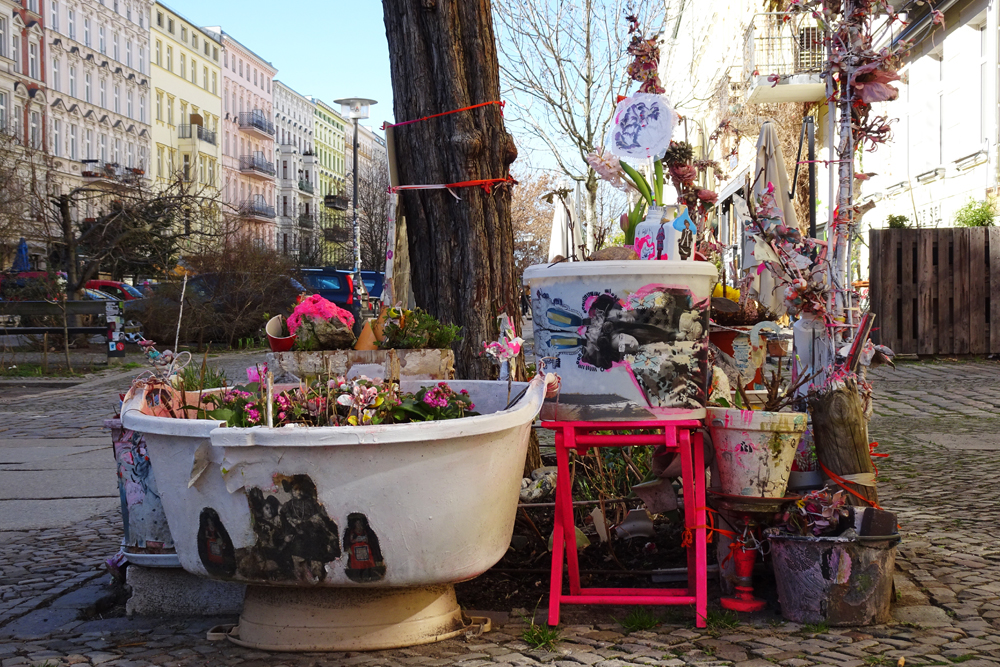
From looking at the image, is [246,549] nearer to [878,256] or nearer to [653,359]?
[653,359]

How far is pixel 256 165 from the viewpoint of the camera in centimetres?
7556

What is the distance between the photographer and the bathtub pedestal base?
9.89ft

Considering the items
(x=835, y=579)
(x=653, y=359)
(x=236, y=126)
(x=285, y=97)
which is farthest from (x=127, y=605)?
(x=285, y=97)

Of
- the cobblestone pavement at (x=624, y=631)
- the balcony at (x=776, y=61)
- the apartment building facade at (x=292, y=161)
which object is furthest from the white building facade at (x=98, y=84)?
the cobblestone pavement at (x=624, y=631)

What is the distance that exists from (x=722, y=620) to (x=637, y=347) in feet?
3.14

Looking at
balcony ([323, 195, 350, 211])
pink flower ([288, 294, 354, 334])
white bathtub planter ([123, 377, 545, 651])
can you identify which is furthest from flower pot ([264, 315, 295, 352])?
balcony ([323, 195, 350, 211])

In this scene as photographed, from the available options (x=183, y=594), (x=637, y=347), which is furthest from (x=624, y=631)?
(x=183, y=594)

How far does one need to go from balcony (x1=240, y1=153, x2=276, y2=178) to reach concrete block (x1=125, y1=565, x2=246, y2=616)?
7423 centimetres

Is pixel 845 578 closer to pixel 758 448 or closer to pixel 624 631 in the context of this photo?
pixel 758 448

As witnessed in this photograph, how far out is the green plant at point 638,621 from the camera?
325 centimetres

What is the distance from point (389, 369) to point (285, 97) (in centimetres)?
8973

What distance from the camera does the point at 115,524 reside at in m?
5.09

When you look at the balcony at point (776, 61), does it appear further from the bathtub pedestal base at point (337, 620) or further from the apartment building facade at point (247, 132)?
the apartment building facade at point (247, 132)

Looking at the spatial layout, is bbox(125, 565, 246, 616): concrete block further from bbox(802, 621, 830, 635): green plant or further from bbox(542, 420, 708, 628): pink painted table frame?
bbox(802, 621, 830, 635): green plant
